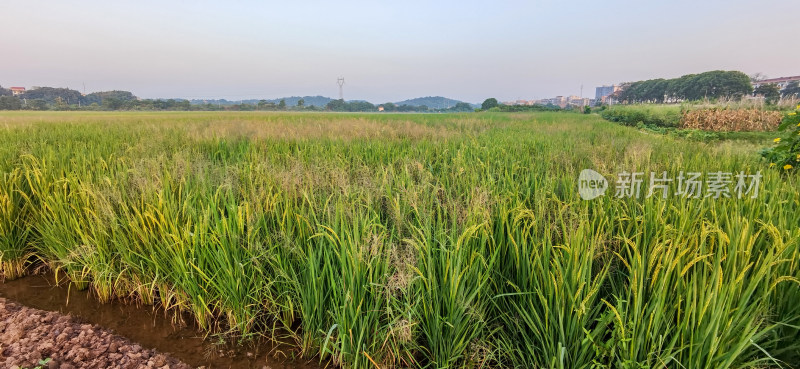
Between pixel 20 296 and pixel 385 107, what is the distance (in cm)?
9816

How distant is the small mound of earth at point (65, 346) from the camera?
166 centimetres

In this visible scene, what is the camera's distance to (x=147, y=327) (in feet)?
6.84

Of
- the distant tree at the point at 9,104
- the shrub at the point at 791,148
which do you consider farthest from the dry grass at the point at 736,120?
the distant tree at the point at 9,104

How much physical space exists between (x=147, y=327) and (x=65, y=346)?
0.37m

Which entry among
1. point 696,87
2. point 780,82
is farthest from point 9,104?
point 780,82

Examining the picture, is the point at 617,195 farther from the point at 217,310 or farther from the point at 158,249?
the point at 158,249

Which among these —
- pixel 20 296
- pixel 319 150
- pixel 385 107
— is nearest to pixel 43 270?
pixel 20 296

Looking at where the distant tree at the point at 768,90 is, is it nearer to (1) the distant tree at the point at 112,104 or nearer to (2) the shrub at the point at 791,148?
(2) the shrub at the point at 791,148

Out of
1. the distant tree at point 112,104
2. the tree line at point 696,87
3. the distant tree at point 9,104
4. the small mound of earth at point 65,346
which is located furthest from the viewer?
the tree line at point 696,87

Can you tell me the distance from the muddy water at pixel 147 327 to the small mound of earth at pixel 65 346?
0.10 meters

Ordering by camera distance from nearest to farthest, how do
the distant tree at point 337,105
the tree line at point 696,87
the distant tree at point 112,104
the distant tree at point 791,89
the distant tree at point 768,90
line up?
the distant tree at point 112,104 < the distant tree at point 768,90 < the distant tree at point 791,89 < the tree line at point 696,87 < the distant tree at point 337,105

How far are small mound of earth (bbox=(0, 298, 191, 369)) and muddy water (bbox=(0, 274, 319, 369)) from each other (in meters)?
0.10

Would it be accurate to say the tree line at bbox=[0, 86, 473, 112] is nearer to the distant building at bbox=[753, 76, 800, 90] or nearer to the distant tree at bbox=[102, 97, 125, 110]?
the distant tree at bbox=[102, 97, 125, 110]

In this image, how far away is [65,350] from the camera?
1754 mm
